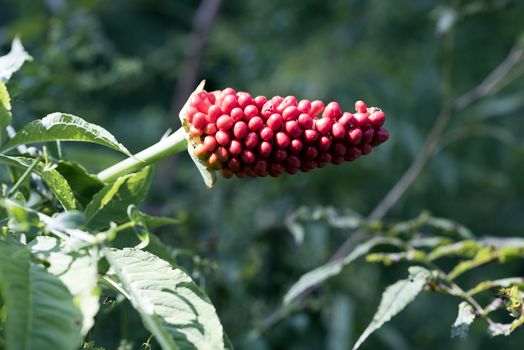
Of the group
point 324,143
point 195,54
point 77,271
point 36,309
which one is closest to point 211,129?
point 324,143

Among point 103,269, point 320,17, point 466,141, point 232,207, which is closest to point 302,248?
point 232,207

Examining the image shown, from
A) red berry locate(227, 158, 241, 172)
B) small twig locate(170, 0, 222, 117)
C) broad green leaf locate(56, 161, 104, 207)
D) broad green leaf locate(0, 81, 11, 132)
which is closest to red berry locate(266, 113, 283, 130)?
red berry locate(227, 158, 241, 172)

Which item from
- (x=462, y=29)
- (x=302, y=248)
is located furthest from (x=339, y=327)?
(x=462, y=29)

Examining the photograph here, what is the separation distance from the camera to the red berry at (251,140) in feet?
4.80

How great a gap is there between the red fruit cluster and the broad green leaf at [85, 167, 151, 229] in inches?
7.7

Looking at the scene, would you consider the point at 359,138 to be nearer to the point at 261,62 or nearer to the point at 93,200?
the point at 93,200

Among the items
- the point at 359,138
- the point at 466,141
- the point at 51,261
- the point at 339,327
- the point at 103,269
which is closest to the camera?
the point at 51,261

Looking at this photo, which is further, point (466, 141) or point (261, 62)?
point (261, 62)

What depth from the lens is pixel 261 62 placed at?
489 centimetres

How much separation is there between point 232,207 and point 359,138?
2281 millimetres

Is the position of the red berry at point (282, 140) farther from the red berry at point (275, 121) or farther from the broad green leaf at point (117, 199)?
the broad green leaf at point (117, 199)

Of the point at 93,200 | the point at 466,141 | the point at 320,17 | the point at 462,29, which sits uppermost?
the point at 320,17

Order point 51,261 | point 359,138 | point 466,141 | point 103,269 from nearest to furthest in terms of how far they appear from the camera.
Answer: point 51,261, point 103,269, point 359,138, point 466,141

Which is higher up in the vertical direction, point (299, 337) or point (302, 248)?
point (302, 248)
